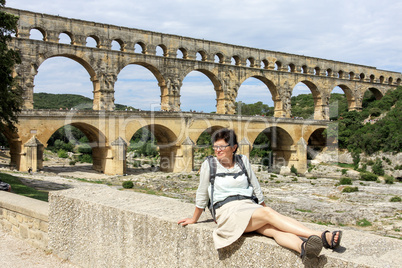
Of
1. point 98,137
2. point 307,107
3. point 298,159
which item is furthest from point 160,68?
point 307,107

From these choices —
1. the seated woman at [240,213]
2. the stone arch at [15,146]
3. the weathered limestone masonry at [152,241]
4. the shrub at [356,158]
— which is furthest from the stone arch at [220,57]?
the seated woman at [240,213]

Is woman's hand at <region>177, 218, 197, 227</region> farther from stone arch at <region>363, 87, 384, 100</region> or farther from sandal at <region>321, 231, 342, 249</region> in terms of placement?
stone arch at <region>363, 87, 384, 100</region>

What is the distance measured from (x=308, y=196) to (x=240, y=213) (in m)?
18.2

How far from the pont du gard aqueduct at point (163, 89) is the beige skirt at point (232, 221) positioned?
2186 centimetres

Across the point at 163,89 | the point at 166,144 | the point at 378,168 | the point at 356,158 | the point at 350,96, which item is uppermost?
the point at 350,96

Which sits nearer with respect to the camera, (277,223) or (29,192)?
(277,223)

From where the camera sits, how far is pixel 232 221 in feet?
11.3

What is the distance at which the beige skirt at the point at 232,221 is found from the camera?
3.41m

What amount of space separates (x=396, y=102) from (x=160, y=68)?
26.4m

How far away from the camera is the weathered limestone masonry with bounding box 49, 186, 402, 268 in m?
3.08

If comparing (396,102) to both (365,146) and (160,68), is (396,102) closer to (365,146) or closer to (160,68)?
(365,146)

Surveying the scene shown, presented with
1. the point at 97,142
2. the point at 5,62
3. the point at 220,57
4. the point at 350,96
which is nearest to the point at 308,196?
the point at 97,142

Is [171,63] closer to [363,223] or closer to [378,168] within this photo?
[378,168]

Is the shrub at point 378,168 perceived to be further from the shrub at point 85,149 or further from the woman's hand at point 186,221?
the shrub at point 85,149
